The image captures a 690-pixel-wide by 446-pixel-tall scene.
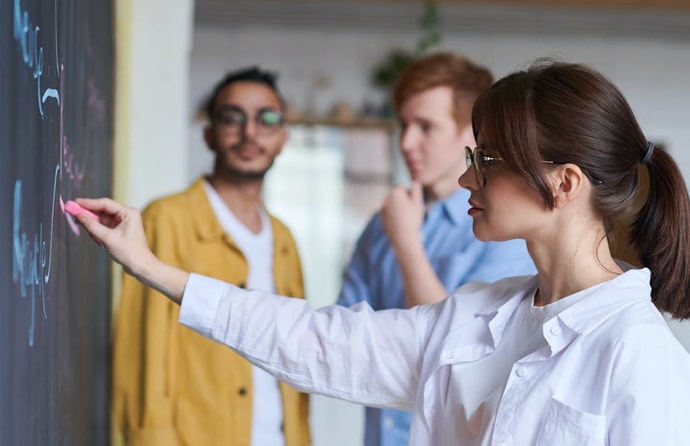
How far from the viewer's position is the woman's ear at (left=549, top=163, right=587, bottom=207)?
1354 millimetres

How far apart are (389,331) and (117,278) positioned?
42.5 inches

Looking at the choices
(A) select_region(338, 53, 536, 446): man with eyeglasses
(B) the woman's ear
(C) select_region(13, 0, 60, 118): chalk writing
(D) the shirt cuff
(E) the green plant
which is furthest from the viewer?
(E) the green plant

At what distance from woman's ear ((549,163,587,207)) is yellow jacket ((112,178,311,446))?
913 millimetres

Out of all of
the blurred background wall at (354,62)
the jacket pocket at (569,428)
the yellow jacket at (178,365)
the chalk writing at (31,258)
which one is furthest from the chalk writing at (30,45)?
the blurred background wall at (354,62)

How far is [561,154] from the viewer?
4.44ft

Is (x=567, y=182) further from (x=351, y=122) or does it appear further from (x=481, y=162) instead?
(x=351, y=122)

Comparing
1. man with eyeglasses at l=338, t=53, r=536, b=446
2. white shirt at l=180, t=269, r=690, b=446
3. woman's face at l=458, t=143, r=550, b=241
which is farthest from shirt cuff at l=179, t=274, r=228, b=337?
man with eyeglasses at l=338, t=53, r=536, b=446

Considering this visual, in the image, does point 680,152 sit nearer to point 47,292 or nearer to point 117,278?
point 117,278

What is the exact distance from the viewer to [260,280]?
86.0 inches

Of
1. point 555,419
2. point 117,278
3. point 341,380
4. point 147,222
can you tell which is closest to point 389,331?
point 341,380

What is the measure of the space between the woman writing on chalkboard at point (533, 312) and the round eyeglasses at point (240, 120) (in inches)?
28.6

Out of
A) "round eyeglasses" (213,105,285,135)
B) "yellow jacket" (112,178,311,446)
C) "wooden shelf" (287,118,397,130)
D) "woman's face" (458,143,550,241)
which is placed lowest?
"yellow jacket" (112,178,311,446)

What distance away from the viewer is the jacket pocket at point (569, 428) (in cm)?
124

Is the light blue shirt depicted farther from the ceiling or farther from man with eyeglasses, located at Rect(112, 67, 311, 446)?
the ceiling
